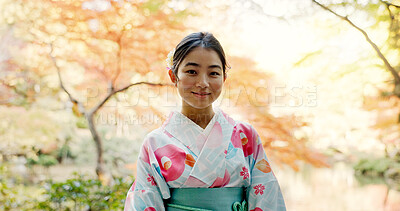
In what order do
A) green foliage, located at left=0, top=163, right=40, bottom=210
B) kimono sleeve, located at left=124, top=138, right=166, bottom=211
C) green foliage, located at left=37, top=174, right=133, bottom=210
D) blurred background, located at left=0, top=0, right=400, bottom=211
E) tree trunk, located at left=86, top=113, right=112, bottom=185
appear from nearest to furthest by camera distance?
1. kimono sleeve, located at left=124, top=138, right=166, bottom=211
2. green foliage, located at left=37, top=174, right=133, bottom=210
3. blurred background, located at left=0, top=0, right=400, bottom=211
4. green foliage, located at left=0, top=163, right=40, bottom=210
5. tree trunk, located at left=86, top=113, right=112, bottom=185

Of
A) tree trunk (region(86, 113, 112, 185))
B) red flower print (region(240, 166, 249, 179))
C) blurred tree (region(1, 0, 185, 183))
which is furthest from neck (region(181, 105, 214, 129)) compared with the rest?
tree trunk (region(86, 113, 112, 185))

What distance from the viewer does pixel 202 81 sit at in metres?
1.13

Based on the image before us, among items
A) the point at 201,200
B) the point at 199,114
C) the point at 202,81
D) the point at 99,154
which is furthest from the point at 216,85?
the point at 99,154

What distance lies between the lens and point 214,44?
1171 mm

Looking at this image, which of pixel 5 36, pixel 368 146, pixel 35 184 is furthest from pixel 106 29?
pixel 368 146

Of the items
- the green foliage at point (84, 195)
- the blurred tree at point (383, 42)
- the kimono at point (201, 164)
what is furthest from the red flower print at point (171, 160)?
the blurred tree at point (383, 42)

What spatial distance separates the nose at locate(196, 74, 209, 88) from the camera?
1131mm

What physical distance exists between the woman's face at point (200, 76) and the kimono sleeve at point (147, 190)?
0.25 metres

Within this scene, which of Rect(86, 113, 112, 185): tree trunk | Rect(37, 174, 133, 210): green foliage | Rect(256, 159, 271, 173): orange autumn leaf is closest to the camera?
Rect(256, 159, 271, 173): orange autumn leaf

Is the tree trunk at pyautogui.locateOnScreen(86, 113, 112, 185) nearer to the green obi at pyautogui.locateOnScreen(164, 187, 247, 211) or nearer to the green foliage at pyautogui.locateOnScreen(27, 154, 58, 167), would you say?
the green foliage at pyautogui.locateOnScreen(27, 154, 58, 167)

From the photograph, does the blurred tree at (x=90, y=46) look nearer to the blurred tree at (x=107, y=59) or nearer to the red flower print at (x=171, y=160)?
the blurred tree at (x=107, y=59)

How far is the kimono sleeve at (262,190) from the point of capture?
1.16m

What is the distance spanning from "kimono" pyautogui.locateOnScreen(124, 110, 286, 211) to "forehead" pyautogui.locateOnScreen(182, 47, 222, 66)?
24 centimetres

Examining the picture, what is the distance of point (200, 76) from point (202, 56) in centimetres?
7
